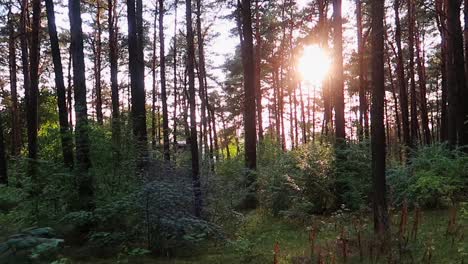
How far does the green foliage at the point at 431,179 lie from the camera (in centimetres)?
931

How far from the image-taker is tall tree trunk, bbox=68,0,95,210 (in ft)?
28.7

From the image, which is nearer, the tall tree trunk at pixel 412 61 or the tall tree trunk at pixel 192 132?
the tall tree trunk at pixel 192 132

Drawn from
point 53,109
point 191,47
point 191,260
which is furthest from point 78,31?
point 53,109

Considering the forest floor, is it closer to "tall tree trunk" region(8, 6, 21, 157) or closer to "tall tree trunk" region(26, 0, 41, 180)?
"tall tree trunk" region(26, 0, 41, 180)

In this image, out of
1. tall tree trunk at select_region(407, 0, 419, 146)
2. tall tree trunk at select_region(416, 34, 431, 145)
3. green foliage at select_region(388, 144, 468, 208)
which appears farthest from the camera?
tall tree trunk at select_region(416, 34, 431, 145)

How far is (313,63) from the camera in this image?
28672mm

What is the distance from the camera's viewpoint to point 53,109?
25.7 meters

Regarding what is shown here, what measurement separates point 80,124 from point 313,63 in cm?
2169

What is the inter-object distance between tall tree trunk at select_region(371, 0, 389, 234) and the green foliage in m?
2.05

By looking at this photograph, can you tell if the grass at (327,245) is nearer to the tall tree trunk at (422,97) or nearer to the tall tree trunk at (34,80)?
the tall tree trunk at (34,80)

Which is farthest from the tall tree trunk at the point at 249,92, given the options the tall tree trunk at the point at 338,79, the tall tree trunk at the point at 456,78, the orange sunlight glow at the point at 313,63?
the orange sunlight glow at the point at 313,63

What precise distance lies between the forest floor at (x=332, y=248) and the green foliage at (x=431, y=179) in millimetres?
426

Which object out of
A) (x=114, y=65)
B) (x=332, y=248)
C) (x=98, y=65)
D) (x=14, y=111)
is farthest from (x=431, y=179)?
(x=98, y=65)

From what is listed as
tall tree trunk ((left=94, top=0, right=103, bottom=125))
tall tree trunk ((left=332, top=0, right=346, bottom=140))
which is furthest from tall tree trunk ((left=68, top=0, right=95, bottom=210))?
tall tree trunk ((left=94, top=0, right=103, bottom=125))
